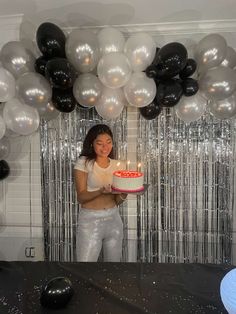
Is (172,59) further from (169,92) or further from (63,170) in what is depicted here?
(63,170)

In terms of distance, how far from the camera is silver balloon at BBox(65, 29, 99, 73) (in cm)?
216

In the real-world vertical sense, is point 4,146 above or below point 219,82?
below

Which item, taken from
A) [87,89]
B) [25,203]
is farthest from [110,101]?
[25,203]

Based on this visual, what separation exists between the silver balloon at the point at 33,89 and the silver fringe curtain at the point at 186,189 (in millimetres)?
952

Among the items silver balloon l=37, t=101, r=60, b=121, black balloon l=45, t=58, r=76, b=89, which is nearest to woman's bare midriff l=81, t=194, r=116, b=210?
silver balloon l=37, t=101, r=60, b=121

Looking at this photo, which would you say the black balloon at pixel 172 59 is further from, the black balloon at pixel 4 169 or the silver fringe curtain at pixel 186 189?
the black balloon at pixel 4 169

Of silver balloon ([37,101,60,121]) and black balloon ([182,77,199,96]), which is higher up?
black balloon ([182,77,199,96])

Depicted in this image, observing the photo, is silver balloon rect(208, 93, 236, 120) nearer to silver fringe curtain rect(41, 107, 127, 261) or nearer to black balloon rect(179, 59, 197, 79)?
black balloon rect(179, 59, 197, 79)

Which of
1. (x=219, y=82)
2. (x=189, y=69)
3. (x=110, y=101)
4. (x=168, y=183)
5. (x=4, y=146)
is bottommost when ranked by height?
(x=168, y=183)

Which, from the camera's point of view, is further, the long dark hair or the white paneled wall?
the white paneled wall

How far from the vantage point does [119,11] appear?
2.48 metres

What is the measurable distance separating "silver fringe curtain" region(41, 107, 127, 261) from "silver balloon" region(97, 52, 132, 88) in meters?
0.71

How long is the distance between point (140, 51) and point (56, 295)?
160cm

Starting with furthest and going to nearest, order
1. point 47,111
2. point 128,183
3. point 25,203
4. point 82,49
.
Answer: point 25,203 < point 47,111 < point 82,49 < point 128,183
